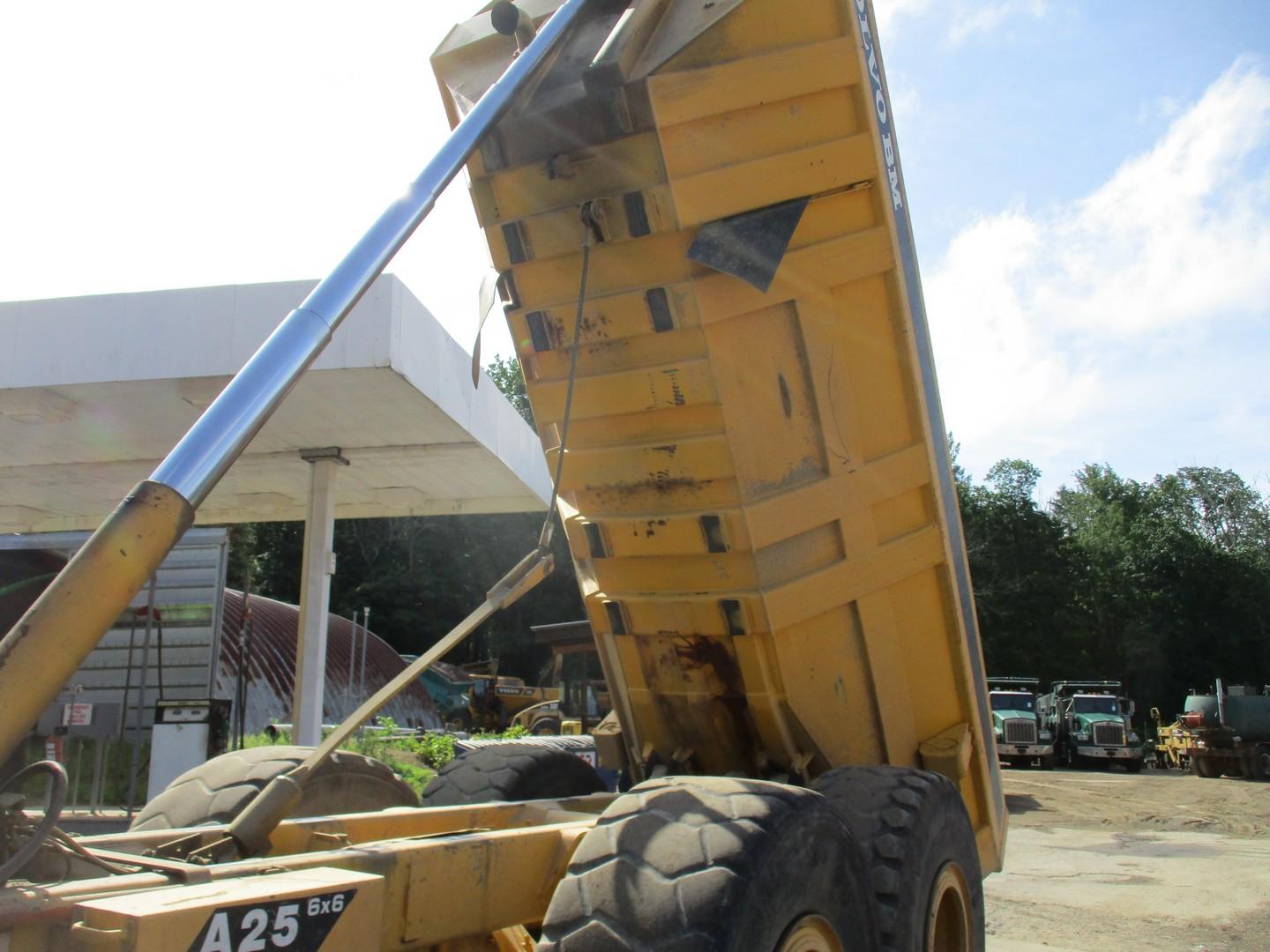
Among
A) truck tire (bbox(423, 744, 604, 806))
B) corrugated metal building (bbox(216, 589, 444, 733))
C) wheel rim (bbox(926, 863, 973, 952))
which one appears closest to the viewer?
wheel rim (bbox(926, 863, 973, 952))

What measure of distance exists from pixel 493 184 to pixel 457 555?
171ft

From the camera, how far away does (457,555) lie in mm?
55688

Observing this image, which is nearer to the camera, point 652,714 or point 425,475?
point 652,714

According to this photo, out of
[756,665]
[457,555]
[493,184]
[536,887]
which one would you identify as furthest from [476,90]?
[457,555]

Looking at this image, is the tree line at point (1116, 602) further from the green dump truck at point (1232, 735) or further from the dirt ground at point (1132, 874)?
the dirt ground at point (1132, 874)

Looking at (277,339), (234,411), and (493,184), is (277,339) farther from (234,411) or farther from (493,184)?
(493,184)

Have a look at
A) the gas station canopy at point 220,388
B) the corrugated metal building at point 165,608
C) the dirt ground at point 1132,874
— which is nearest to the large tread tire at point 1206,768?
the dirt ground at point 1132,874

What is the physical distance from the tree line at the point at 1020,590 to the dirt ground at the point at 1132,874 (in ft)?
96.1

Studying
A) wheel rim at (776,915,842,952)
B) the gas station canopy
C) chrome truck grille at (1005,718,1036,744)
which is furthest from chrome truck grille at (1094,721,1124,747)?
wheel rim at (776,915,842,952)

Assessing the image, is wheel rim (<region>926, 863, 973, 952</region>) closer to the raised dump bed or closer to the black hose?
the raised dump bed

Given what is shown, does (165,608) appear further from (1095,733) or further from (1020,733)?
(1095,733)

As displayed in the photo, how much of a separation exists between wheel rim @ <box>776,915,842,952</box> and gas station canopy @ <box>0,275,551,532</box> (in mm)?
6669

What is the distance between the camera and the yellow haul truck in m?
3.15

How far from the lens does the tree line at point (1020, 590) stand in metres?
52.7
